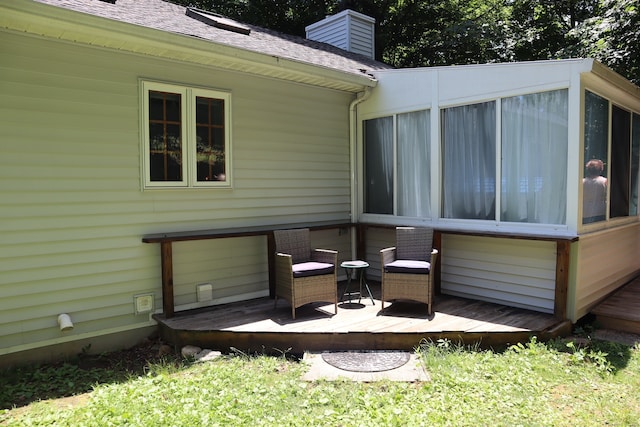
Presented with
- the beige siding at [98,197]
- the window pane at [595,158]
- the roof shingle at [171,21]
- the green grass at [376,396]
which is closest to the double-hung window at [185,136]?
the beige siding at [98,197]

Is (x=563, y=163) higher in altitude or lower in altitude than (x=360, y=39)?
lower

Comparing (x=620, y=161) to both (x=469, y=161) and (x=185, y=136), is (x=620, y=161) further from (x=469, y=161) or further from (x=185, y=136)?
(x=185, y=136)

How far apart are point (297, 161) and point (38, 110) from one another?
119 inches

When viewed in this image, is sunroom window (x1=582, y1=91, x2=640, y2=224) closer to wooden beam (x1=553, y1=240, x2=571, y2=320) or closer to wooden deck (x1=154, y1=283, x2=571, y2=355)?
wooden beam (x1=553, y1=240, x2=571, y2=320)

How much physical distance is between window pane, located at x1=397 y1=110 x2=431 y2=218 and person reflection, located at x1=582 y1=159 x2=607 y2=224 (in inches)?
69.7

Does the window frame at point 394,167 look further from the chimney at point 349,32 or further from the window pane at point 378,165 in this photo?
the chimney at point 349,32

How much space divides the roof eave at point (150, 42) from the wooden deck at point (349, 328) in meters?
2.80

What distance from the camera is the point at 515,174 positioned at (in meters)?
5.01

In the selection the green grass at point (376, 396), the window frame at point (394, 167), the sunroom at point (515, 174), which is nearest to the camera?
the green grass at point (376, 396)

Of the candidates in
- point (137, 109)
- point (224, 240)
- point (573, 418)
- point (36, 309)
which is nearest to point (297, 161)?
point (224, 240)

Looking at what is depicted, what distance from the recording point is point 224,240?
17.5 ft

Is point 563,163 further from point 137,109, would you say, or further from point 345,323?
point 137,109

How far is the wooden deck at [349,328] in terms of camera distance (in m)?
4.24

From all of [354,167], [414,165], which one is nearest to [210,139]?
[354,167]
